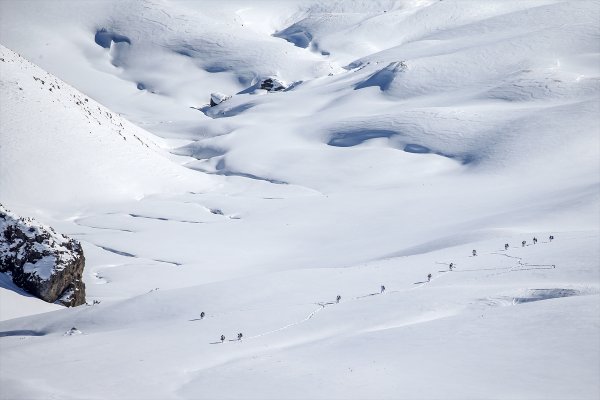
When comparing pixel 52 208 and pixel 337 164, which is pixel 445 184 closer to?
pixel 337 164

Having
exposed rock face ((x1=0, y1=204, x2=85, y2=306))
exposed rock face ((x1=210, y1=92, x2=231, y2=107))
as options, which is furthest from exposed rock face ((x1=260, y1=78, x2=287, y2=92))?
exposed rock face ((x1=0, y1=204, x2=85, y2=306))

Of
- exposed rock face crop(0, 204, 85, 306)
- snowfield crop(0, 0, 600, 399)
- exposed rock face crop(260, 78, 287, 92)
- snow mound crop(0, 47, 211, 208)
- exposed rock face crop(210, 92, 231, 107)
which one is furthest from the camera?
exposed rock face crop(260, 78, 287, 92)

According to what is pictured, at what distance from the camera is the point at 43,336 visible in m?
19.5

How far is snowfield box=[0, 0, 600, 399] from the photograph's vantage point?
1483 centimetres

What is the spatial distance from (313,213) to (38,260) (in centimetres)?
1892

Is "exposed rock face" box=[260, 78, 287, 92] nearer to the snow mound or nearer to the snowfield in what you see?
the snowfield

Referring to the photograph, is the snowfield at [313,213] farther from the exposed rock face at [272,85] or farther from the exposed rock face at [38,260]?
the exposed rock face at [272,85]

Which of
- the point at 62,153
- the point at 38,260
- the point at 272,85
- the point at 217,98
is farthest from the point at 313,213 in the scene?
the point at 272,85

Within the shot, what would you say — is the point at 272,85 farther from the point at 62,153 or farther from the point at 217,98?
the point at 62,153

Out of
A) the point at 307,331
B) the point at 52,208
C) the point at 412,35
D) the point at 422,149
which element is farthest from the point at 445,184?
the point at 412,35

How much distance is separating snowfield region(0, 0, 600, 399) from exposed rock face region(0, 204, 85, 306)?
60 cm

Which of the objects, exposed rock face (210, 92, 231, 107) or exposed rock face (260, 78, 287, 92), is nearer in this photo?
exposed rock face (210, 92, 231, 107)

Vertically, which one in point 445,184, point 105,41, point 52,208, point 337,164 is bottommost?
point 52,208

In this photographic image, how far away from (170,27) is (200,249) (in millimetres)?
81643
